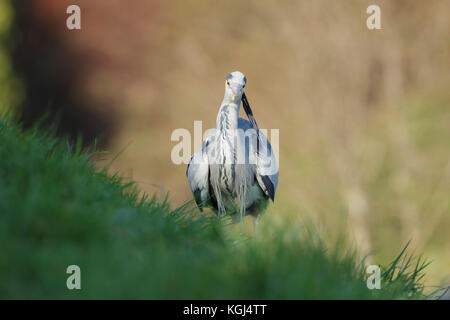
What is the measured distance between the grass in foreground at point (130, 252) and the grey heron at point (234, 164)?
119 cm

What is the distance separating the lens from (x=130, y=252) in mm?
2635

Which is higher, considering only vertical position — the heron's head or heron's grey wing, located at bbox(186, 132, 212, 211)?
the heron's head

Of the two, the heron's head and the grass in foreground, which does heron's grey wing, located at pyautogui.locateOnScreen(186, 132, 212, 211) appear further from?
the grass in foreground

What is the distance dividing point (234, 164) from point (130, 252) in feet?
6.82

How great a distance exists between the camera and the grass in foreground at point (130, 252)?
2.39 m

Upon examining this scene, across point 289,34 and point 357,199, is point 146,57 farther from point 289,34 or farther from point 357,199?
point 357,199

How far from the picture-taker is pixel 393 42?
9852 millimetres

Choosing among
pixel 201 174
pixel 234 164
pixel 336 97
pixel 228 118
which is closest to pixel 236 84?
pixel 228 118

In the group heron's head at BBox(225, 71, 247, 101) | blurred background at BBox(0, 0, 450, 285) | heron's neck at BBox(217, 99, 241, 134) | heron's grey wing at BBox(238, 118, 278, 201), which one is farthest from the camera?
blurred background at BBox(0, 0, 450, 285)

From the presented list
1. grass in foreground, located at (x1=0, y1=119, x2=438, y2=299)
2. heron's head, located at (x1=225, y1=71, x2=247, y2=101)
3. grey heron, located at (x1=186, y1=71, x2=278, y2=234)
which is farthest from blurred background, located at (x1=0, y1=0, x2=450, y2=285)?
grass in foreground, located at (x1=0, y1=119, x2=438, y2=299)

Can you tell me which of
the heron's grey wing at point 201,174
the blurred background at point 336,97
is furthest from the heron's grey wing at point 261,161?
the blurred background at point 336,97

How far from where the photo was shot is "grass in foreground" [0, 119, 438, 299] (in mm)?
2393

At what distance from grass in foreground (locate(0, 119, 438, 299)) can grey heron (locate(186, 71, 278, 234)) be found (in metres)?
1.19
